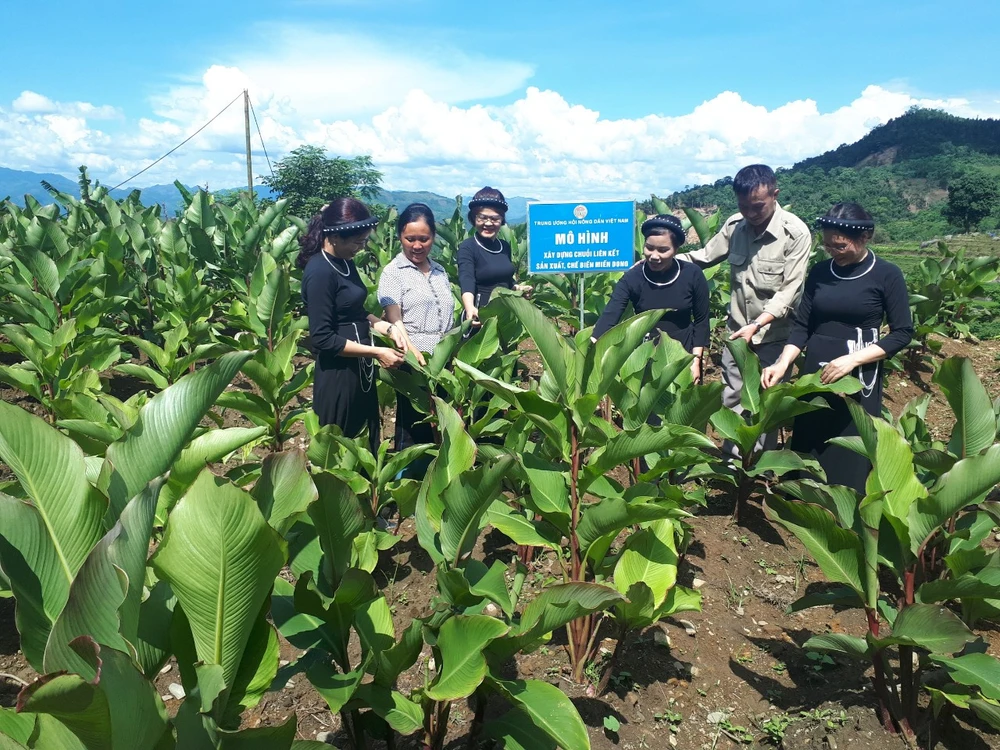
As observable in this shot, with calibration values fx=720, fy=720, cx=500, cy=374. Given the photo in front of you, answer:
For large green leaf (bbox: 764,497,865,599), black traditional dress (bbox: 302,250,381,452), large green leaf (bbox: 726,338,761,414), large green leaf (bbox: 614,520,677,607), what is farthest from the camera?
large green leaf (bbox: 726,338,761,414)

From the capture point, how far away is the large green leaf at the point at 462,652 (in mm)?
1672

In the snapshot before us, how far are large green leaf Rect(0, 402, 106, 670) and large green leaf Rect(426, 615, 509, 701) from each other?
818 millimetres

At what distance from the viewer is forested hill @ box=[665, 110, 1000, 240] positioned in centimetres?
4481

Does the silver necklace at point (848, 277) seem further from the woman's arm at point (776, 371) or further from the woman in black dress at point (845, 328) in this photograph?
the woman's arm at point (776, 371)

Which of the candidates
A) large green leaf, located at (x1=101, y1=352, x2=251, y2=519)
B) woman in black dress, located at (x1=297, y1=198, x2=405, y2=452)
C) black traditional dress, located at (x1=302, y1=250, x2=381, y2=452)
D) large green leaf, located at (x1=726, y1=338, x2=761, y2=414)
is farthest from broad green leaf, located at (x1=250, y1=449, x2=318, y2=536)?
large green leaf, located at (x1=726, y1=338, x2=761, y2=414)

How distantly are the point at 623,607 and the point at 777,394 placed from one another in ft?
5.74

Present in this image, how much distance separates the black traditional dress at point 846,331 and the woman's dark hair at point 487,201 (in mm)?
2233

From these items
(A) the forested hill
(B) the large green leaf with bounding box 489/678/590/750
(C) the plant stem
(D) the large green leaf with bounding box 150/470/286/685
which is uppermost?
(A) the forested hill

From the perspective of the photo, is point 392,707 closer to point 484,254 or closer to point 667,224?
point 667,224

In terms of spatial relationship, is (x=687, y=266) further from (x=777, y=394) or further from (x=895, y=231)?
(x=895, y=231)

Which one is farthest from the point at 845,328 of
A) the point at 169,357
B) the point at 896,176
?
the point at 896,176

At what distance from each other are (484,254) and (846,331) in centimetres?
255

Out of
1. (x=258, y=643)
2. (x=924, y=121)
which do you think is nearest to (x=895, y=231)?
(x=924, y=121)

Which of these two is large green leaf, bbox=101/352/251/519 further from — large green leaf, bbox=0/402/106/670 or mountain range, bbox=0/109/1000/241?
mountain range, bbox=0/109/1000/241
